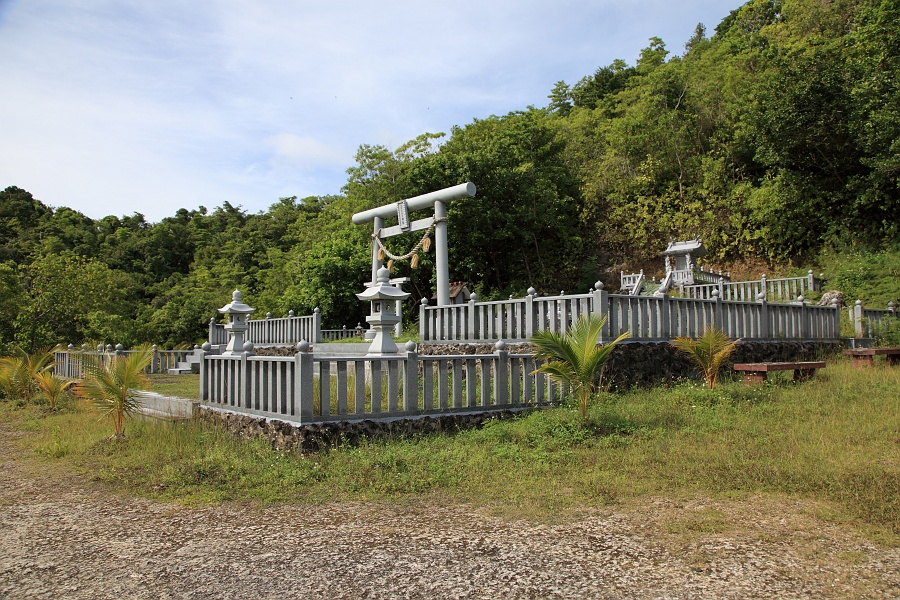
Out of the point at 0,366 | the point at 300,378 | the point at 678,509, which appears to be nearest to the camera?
the point at 678,509

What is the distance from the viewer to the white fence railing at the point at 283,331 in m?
18.6

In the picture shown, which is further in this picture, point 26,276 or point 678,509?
point 26,276

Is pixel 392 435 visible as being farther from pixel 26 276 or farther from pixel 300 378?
pixel 26 276

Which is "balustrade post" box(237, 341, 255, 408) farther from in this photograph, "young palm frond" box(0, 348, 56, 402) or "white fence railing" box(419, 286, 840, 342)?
"young palm frond" box(0, 348, 56, 402)

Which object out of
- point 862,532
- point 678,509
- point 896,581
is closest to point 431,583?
point 678,509

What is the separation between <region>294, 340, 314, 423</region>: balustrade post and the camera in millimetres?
7004

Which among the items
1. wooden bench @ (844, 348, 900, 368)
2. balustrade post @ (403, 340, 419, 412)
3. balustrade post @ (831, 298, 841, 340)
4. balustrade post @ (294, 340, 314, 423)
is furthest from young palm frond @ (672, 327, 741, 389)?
balustrade post @ (831, 298, 841, 340)

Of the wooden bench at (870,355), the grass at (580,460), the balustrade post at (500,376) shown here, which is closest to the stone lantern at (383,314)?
the balustrade post at (500,376)

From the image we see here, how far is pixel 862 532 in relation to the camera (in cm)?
427

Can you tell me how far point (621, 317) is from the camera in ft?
34.4

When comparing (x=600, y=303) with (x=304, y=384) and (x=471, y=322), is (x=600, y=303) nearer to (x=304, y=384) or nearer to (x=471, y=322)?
(x=471, y=322)

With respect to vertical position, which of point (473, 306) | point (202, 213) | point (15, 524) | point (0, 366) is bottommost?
point (15, 524)

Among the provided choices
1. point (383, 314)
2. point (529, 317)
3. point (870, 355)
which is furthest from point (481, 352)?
point (870, 355)

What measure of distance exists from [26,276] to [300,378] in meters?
21.1
